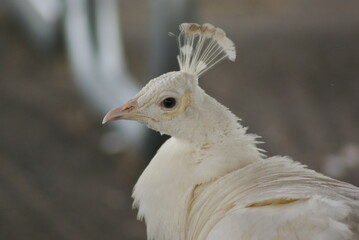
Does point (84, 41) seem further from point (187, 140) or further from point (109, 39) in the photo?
point (187, 140)

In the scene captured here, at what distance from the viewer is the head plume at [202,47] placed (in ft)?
2.79

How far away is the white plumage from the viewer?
2.70ft

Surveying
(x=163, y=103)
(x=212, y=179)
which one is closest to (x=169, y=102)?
(x=163, y=103)

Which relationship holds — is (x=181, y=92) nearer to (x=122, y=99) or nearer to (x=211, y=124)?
(x=211, y=124)

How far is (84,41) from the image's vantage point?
2.54 m

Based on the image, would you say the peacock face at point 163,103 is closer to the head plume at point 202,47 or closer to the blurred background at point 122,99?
the head plume at point 202,47

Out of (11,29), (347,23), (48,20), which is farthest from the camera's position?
(11,29)

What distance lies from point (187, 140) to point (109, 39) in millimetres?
1605

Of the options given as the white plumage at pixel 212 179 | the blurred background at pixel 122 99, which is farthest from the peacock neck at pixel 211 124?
the blurred background at pixel 122 99

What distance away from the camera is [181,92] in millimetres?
885

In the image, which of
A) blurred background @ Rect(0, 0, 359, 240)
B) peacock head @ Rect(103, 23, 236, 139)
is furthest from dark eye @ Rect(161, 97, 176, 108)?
blurred background @ Rect(0, 0, 359, 240)

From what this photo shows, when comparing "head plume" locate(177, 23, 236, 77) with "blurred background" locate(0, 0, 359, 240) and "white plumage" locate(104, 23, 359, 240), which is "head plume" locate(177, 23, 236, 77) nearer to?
"white plumage" locate(104, 23, 359, 240)

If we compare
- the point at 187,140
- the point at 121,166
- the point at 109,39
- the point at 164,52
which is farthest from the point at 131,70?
the point at 187,140

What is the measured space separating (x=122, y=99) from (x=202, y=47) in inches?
49.5
